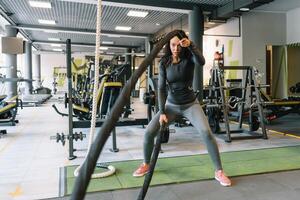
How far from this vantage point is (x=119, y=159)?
13.0 feet

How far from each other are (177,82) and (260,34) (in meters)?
7.62

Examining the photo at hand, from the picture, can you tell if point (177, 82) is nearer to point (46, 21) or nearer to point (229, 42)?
point (229, 42)

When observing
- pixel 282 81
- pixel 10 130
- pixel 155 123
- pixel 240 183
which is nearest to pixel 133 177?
pixel 155 123

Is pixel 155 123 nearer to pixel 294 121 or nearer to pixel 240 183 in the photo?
pixel 240 183

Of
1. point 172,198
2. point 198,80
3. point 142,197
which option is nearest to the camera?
point 142,197

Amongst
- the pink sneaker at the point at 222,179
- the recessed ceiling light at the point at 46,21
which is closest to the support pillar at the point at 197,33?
the pink sneaker at the point at 222,179

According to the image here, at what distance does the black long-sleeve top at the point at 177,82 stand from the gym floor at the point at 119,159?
2.87ft

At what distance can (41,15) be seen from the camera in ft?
33.7

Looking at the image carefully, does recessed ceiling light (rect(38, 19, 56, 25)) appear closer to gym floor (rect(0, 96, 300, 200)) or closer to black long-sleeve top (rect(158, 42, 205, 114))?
gym floor (rect(0, 96, 300, 200))

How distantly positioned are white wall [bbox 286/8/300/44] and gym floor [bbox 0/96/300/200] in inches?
201

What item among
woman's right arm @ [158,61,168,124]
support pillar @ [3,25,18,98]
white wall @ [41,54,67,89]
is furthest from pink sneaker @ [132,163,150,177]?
white wall @ [41,54,67,89]

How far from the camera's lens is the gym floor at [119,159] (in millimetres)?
2732

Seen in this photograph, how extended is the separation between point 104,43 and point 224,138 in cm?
1368

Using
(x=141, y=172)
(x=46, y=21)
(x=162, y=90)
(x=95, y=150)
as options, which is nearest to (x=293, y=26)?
(x=162, y=90)
